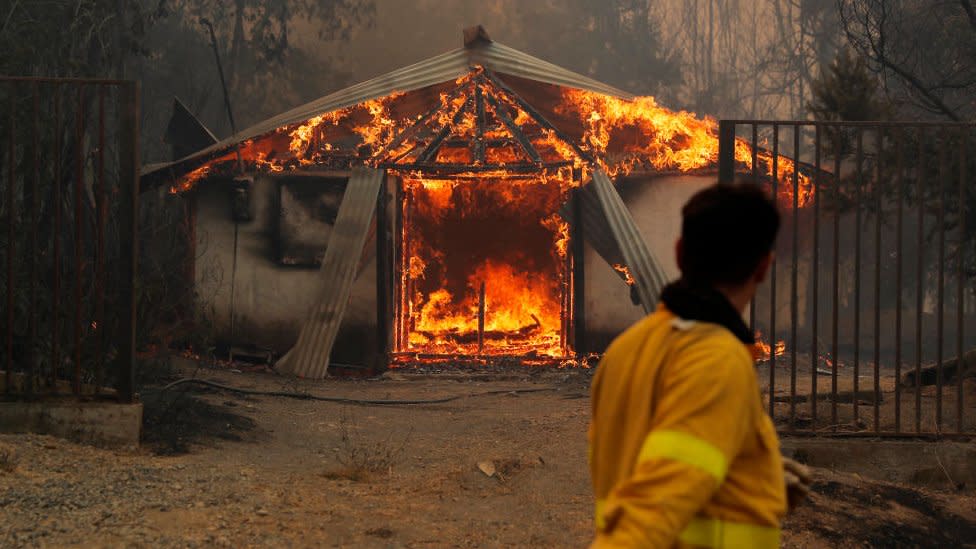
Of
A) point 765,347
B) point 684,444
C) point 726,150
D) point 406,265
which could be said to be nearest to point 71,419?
point 726,150

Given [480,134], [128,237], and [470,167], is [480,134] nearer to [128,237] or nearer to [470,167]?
[470,167]

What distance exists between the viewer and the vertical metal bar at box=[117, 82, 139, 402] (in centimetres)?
774

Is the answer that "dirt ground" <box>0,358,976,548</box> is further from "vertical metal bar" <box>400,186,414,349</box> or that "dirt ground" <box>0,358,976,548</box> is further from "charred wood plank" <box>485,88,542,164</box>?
"vertical metal bar" <box>400,186,414,349</box>

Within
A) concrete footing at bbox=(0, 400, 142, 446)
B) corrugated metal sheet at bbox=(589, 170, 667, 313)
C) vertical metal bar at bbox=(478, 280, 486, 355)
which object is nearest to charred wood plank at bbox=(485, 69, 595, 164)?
corrugated metal sheet at bbox=(589, 170, 667, 313)

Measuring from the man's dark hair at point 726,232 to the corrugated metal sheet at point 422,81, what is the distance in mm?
13682

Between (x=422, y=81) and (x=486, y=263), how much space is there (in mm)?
4315

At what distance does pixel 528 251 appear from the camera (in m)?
18.9

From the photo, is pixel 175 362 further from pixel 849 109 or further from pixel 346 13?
pixel 346 13

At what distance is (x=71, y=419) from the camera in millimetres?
A: 7754

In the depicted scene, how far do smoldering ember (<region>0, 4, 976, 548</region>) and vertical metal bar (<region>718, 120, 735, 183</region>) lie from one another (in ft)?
0.09

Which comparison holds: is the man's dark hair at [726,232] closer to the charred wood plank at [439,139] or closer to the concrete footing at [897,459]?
the concrete footing at [897,459]

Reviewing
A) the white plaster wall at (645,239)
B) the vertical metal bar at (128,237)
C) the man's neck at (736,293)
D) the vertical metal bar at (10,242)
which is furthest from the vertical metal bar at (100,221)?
the white plaster wall at (645,239)

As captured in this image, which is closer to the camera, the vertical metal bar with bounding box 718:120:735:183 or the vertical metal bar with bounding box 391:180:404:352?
the vertical metal bar with bounding box 718:120:735:183

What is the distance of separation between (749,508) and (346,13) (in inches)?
1339
